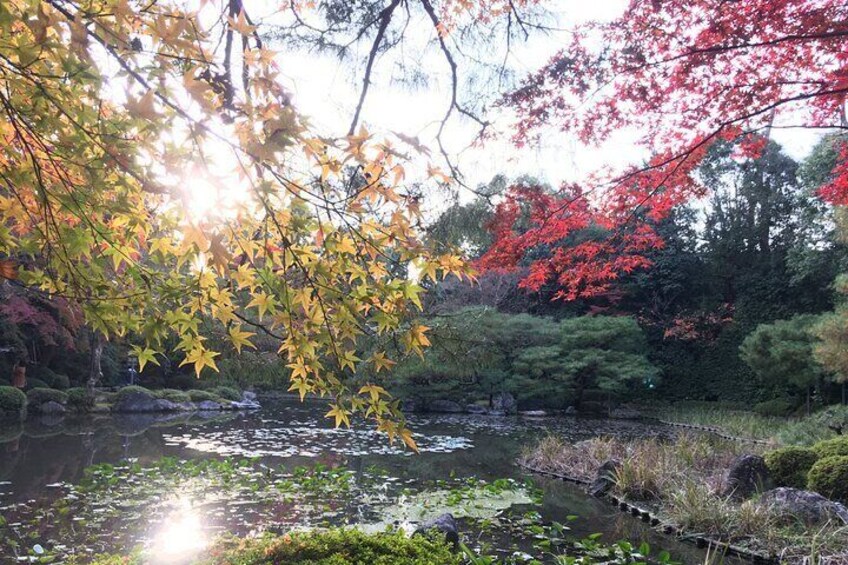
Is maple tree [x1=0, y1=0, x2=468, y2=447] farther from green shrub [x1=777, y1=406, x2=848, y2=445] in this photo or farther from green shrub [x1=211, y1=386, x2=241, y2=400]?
green shrub [x1=211, y1=386, x2=241, y2=400]

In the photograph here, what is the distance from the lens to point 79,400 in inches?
502

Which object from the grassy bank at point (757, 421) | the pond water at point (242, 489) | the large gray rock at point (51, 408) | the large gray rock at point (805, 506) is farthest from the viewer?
the large gray rock at point (51, 408)

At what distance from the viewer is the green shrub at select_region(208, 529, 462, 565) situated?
2457 mm

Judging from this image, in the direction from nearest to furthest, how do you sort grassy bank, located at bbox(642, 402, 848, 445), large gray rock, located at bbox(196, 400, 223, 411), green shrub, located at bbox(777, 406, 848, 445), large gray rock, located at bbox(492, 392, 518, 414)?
green shrub, located at bbox(777, 406, 848, 445) < grassy bank, located at bbox(642, 402, 848, 445) < large gray rock, located at bbox(196, 400, 223, 411) < large gray rock, located at bbox(492, 392, 518, 414)

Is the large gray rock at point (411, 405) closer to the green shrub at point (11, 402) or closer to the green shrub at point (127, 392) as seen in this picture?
the green shrub at point (127, 392)

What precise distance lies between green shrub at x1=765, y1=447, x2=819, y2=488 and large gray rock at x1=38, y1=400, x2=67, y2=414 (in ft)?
41.6

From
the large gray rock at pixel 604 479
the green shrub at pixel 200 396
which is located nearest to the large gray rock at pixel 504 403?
the green shrub at pixel 200 396

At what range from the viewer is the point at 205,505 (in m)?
5.23

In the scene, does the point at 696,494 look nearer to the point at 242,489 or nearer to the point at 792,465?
the point at 792,465

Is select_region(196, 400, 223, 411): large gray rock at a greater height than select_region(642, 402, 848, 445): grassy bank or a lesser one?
greater

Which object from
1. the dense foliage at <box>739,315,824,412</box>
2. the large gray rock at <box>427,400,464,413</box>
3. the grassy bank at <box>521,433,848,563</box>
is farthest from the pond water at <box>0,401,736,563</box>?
the dense foliage at <box>739,315,824,412</box>

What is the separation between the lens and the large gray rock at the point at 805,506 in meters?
4.59

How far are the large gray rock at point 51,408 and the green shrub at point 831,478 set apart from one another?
42.7 ft

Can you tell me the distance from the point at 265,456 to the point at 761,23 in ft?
23.7
